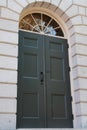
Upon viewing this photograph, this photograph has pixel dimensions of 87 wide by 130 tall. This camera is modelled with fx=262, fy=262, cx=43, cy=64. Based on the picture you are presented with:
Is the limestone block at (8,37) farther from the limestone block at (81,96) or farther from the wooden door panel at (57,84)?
the limestone block at (81,96)

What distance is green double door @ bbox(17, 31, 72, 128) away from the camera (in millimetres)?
6836

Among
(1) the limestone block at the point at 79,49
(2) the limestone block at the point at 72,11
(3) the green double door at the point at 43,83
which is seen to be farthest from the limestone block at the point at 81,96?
(2) the limestone block at the point at 72,11

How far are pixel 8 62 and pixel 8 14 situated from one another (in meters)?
1.34

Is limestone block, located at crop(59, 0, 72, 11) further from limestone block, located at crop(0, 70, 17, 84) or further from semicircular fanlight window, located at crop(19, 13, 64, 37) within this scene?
limestone block, located at crop(0, 70, 17, 84)

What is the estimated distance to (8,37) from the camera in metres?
6.78

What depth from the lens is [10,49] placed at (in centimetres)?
670

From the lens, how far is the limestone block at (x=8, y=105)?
620cm

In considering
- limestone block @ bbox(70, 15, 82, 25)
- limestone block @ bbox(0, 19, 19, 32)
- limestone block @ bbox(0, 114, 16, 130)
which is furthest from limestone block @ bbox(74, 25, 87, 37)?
limestone block @ bbox(0, 114, 16, 130)

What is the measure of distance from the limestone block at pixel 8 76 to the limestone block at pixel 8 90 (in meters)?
0.12

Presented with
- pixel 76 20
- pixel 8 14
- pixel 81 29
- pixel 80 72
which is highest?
pixel 76 20

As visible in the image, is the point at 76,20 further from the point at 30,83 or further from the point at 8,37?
the point at 30,83

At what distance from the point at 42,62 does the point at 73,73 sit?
97 cm

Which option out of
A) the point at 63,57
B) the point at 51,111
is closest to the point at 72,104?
the point at 51,111

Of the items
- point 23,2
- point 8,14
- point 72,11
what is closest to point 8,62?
point 8,14
